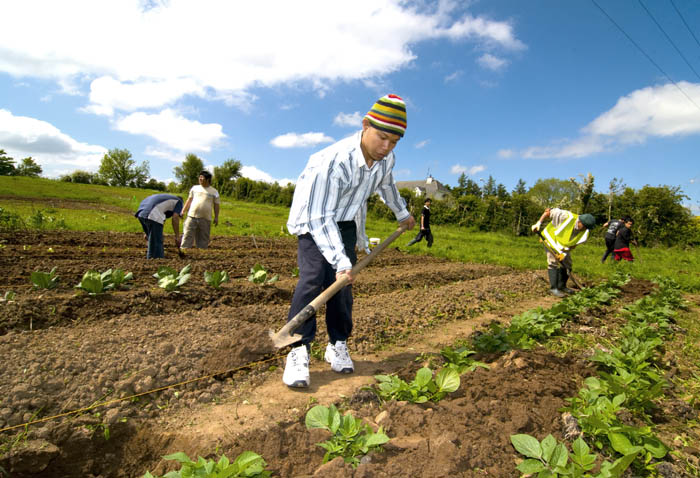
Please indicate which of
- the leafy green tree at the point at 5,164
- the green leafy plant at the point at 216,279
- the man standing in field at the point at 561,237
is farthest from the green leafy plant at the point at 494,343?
the leafy green tree at the point at 5,164

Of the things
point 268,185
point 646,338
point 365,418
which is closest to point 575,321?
point 646,338

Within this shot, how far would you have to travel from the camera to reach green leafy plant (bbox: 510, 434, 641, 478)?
1585mm

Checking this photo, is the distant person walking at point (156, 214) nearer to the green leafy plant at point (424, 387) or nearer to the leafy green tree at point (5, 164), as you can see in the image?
the green leafy plant at point (424, 387)

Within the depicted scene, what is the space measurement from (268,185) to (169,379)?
39.6 metres

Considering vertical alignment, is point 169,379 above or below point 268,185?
below

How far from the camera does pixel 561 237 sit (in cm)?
611

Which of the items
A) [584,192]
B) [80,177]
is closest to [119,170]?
[80,177]

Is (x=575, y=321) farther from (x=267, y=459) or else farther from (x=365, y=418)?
(x=267, y=459)

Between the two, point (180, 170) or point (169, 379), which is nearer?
point (169, 379)

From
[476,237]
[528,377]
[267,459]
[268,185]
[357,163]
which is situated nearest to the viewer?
[267,459]

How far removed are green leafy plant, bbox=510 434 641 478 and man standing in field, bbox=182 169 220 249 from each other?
6039 millimetres

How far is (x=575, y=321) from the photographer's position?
14.9 ft

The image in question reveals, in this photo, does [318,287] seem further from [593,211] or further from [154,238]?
[593,211]

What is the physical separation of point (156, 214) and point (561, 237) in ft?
20.2
